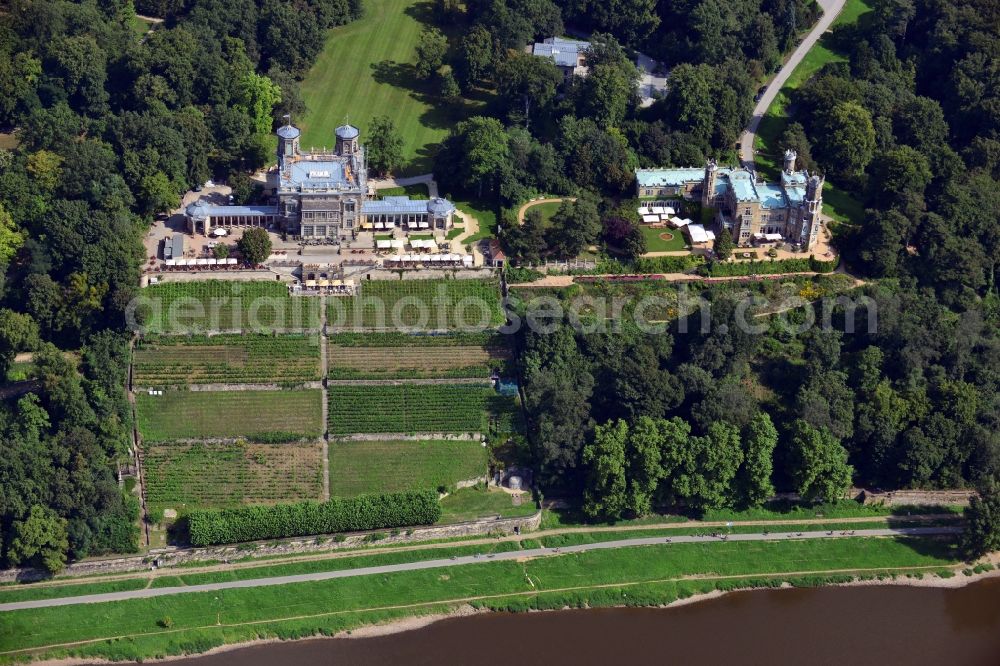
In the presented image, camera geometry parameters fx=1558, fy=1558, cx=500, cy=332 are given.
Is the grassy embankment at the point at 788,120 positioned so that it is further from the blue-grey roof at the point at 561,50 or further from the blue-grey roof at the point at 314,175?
the blue-grey roof at the point at 314,175

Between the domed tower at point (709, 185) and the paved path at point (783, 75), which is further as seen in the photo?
the paved path at point (783, 75)

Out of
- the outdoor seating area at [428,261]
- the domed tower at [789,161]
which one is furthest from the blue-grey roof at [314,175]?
the domed tower at [789,161]

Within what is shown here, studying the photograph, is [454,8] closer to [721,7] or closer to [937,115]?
[721,7]

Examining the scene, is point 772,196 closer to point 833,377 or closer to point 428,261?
point 833,377

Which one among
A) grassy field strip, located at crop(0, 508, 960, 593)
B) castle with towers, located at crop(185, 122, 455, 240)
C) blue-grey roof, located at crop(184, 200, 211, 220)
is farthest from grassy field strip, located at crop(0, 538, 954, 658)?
blue-grey roof, located at crop(184, 200, 211, 220)

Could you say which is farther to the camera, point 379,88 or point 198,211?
point 379,88

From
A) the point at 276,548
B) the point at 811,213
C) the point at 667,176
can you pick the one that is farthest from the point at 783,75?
the point at 276,548
